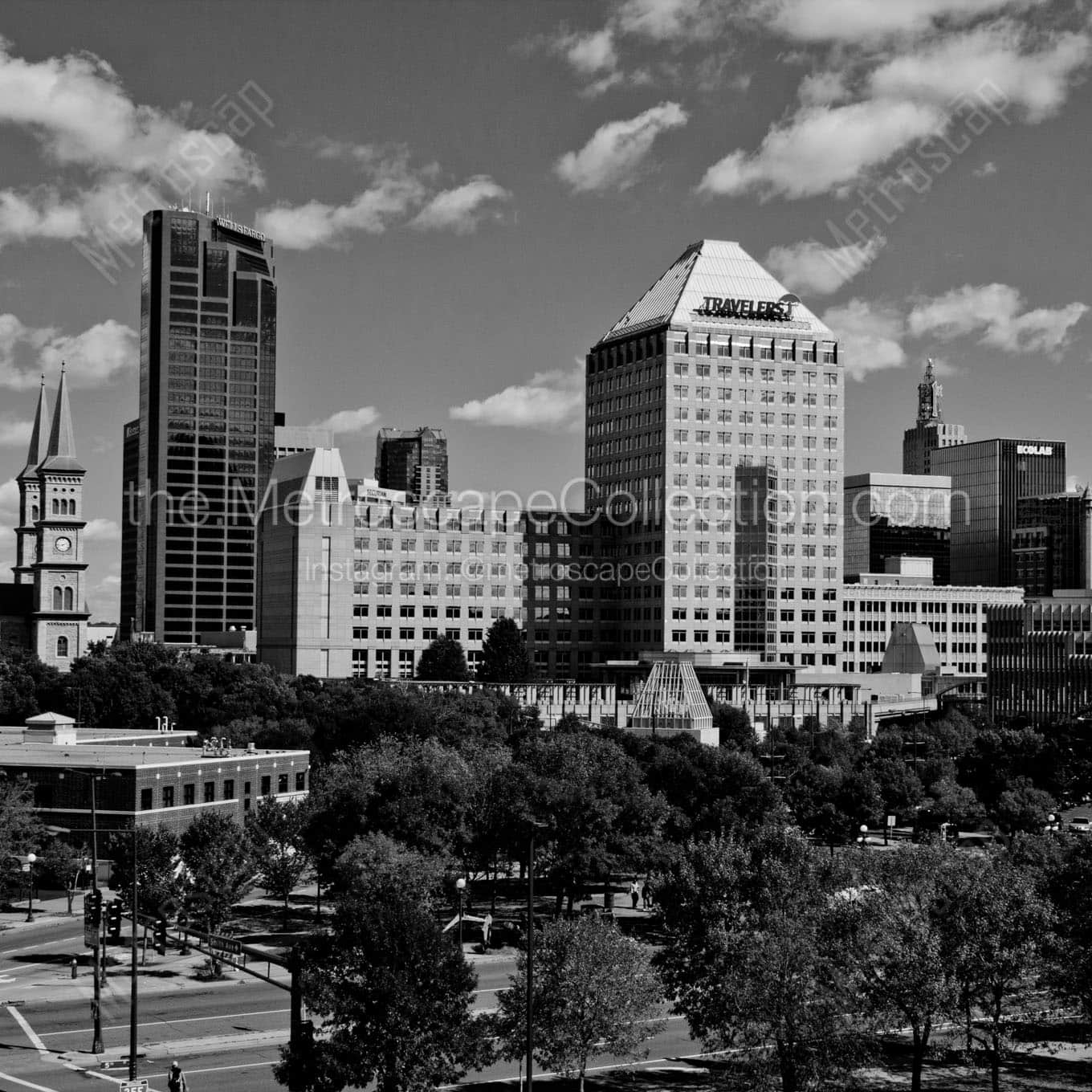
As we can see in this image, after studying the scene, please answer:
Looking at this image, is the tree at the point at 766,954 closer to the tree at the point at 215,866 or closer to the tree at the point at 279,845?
the tree at the point at 215,866

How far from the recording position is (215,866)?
82.8 meters

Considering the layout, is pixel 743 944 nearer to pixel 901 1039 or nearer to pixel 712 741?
pixel 901 1039

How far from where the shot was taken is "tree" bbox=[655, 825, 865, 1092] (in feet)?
175

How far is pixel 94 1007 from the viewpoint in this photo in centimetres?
6372

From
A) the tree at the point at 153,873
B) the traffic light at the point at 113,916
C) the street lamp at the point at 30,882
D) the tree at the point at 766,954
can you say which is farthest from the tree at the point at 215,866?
the tree at the point at 766,954

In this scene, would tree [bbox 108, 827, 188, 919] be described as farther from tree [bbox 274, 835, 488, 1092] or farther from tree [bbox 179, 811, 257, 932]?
tree [bbox 274, 835, 488, 1092]

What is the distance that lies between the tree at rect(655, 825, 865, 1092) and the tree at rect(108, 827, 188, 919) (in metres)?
28.2

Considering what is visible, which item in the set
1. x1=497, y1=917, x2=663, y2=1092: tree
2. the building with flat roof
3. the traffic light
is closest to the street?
x1=497, y1=917, x2=663, y2=1092: tree

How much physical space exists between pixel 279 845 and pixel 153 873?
1122 cm

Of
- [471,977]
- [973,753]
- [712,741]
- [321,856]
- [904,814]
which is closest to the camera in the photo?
[471,977]

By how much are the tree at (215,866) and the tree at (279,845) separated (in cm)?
234

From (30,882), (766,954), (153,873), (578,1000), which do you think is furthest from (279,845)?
(766,954)

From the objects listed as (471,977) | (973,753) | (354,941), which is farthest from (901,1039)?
(973,753)

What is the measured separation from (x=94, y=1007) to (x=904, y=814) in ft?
250
